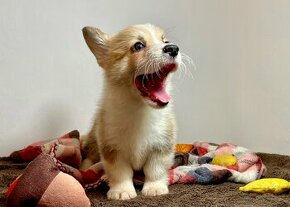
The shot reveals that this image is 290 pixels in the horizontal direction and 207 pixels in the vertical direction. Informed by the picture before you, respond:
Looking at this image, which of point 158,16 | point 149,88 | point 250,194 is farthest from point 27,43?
point 250,194

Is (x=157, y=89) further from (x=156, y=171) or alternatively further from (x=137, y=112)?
(x=156, y=171)

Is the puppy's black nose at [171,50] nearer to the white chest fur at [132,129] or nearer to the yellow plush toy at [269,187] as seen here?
the white chest fur at [132,129]

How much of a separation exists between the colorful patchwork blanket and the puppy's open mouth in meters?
0.34

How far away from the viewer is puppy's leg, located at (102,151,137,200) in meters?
1.35

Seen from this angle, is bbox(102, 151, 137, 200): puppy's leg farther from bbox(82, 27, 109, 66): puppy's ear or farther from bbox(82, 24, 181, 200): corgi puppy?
bbox(82, 27, 109, 66): puppy's ear

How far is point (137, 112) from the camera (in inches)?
57.3

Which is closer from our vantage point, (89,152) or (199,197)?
(199,197)

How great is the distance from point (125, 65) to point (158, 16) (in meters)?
1.09

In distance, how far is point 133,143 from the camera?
1441 mm

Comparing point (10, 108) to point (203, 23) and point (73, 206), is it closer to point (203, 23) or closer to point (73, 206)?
point (73, 206)

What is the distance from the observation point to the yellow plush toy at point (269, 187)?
4.53 feet

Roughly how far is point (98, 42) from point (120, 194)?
0.59 metres

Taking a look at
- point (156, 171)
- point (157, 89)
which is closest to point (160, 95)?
point (157, 89)

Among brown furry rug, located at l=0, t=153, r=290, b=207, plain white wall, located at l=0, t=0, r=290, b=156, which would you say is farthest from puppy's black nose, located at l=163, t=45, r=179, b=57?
plain white wall, located at l=0, t=0, r=290, b=156
